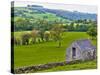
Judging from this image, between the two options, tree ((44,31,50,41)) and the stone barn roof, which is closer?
tree ((44,31,50,41))

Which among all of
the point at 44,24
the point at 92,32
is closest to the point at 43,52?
the point at 44,24

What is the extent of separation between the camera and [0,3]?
82.3 inches

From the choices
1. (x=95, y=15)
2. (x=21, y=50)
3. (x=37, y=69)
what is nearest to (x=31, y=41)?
(x=21, y=50)

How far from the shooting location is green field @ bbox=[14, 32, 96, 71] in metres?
2.11

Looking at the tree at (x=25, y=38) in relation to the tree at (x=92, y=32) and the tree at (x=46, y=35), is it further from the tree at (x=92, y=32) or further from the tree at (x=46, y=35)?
the tree at (x=92, y=32)

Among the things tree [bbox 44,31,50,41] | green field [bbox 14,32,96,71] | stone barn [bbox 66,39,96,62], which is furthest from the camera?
stone barn [bbox 66,39,96,62]

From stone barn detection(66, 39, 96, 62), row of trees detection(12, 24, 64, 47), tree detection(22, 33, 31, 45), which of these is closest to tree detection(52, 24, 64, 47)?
row of trees detection(12, 24, 64, 47)

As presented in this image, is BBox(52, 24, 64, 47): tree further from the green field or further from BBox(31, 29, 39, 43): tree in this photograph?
BBox(31, 29, 39, 43): tree

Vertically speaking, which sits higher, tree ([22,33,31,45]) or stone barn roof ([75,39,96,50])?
tree ([22,33,31,45])

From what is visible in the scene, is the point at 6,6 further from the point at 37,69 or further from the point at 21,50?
the point at 37,69

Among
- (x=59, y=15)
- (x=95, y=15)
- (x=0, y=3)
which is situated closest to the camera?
(x=0, y=3)

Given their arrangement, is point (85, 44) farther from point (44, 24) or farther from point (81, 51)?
point (44, 24)

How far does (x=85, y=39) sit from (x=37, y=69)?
61cm

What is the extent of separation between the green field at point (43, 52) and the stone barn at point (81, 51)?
0.15ft
